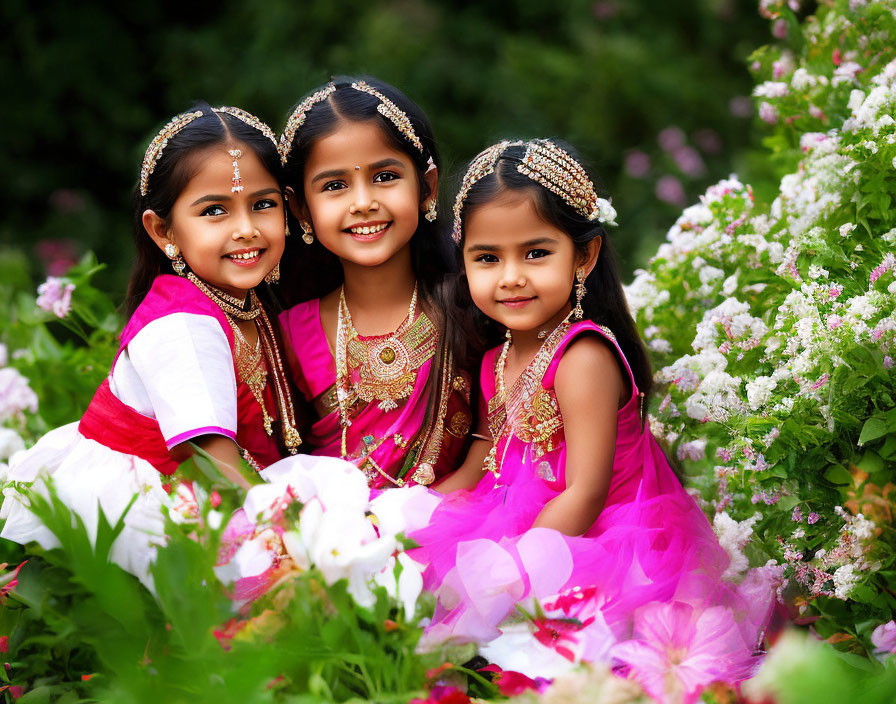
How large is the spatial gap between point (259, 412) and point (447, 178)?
2.83ft

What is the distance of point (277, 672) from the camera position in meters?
1.43

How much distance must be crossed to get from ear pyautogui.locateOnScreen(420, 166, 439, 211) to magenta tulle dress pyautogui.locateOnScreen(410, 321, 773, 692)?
0.56 meters

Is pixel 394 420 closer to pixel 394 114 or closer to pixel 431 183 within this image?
pixel 431 183

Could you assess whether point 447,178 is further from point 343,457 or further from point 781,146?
point 781,146

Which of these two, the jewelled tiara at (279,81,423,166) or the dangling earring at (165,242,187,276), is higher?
the jewelled tiara at (279,81,423,166)

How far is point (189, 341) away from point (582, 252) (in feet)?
3.22

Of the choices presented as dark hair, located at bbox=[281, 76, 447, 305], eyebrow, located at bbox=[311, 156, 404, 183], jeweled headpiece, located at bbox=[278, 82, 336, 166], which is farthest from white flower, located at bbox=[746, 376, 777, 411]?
jeweled headpiece, located at bbox=[278, 82, 336, 166]

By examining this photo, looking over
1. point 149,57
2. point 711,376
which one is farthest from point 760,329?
point 149,57

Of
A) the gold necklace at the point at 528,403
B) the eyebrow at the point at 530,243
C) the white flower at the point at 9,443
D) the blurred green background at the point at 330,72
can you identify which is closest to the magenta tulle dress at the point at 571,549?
the gold necklace at the point at 528,403

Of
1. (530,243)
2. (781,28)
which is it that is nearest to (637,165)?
(781,28)

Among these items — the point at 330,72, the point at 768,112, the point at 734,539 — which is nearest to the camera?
the point at 734,539

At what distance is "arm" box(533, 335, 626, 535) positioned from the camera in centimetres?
221

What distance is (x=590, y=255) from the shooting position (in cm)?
247

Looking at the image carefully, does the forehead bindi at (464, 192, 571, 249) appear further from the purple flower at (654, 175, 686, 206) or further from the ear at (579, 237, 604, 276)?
the purple flower at (654, 175, 686, 206)
